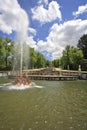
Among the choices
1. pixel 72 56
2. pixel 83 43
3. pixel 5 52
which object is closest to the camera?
pixel 5 52

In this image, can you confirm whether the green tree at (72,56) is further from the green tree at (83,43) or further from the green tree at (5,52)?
the green tree at (5,52)

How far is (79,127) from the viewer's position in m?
12.9

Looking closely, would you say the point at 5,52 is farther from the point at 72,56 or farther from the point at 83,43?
the point at 83,43

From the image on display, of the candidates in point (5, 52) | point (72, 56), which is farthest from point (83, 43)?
point (5, 52)

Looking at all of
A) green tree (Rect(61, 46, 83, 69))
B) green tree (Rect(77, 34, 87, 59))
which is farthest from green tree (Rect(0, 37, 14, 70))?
green tree (Rect(77, 34, 87, 59))

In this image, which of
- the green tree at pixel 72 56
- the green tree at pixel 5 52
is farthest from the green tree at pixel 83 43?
the green tree at pixel 5 52

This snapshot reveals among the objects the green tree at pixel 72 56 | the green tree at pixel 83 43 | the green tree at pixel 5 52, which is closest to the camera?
the green tree at pixel 5 52

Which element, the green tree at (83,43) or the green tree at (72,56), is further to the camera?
the green tree at (83,43)

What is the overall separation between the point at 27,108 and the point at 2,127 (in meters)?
5.56

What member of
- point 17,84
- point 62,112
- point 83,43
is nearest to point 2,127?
point 62,112

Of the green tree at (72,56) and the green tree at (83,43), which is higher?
the green tree at (83,43)

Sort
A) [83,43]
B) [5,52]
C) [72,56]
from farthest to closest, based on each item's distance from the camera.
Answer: [83,43] → [72,56] → [5,52]

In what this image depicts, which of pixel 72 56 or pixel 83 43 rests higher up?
pixel 83 43

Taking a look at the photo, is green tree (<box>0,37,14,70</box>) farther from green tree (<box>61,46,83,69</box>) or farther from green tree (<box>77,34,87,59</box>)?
green tree (<box>77,34,87,59</box>)
